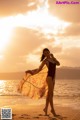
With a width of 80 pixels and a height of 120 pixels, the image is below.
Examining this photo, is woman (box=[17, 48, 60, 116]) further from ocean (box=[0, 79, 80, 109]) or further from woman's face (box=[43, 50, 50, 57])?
ocean (box=[0, 79, 80, 109])

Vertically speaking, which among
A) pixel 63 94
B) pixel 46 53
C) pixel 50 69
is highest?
pixel 63 94

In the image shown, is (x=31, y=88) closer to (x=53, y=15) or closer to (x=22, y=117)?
(x=22, y=117)

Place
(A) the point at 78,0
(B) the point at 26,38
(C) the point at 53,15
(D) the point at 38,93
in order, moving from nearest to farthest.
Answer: (D) the point at 38,93 → (A) the point at 78,0 → (C) the point at 53,15 → (B) the point at 26,38

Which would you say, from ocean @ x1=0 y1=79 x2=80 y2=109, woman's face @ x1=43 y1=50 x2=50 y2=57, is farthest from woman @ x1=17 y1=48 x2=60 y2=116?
ocean @ x1=0 y1=79 x2=80 y2=109

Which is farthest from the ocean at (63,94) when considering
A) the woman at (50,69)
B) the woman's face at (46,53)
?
the woman's face at (46,53)

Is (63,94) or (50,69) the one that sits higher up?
(63,94)

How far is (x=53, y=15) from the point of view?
36.7 feet

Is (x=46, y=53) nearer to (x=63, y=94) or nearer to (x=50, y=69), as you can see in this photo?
(x=50, y=69)

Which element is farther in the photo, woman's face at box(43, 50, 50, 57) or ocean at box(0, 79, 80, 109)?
ocean at box(0, 79, 80, 109)

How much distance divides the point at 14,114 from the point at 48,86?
69 centimetres

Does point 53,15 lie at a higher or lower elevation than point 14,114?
higher

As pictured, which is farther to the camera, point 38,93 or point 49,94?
point 38,93

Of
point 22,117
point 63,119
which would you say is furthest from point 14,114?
point 63,119

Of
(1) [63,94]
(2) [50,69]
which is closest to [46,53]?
(2) [50,69]
